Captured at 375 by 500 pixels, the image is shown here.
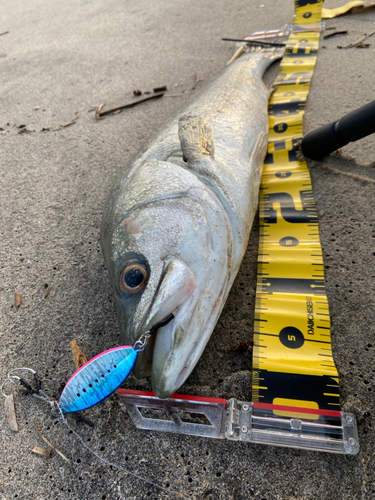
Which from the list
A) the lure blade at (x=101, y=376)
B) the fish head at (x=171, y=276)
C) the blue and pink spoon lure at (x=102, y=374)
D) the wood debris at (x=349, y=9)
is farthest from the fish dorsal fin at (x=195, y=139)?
the wood debris at (x=349, y=9)

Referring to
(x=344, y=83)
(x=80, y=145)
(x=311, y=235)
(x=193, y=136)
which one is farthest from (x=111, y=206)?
(x=344, y=83)

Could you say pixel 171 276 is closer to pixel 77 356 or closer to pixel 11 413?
pixel 77 356

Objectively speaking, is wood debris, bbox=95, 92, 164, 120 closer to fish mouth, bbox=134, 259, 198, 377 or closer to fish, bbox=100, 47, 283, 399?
fish, bbox=100, 47, 283, 399

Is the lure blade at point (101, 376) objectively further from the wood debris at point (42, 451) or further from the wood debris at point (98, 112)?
the wood debris at point (98, 112)

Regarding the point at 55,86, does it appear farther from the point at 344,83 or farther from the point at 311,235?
the point at 311,235

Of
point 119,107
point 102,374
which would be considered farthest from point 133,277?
point 119,107

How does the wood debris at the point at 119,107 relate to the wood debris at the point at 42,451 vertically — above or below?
above
